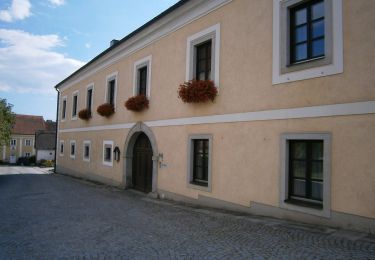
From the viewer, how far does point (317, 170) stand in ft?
22.2

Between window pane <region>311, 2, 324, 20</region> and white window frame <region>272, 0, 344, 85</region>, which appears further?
window pane <region>311, 2, 324, 20</region>

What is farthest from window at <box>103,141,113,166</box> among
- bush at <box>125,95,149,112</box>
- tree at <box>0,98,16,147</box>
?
tree at <box>0,98,16,147</box>

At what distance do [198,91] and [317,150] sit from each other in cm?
384

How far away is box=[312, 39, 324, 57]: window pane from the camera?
22.5 ft

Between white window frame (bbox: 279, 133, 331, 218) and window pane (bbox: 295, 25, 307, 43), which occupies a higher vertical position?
window pane (bbox: 295, 25, 307, 43)

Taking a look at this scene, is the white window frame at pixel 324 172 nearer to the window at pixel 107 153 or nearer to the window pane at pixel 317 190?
the window pane at pixel 317 190

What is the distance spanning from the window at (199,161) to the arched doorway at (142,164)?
3177 mm

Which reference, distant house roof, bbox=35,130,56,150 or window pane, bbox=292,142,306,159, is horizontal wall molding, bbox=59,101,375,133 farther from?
distant house roof, bbox=35,130,56,150

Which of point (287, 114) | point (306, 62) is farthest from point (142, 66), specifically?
point (306, 62)

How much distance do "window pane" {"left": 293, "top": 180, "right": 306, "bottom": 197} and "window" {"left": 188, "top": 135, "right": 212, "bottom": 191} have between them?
8.99ft

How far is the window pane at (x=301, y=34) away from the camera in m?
7.21

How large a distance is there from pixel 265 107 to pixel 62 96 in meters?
21.2

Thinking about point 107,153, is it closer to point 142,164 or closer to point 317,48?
point 142,164

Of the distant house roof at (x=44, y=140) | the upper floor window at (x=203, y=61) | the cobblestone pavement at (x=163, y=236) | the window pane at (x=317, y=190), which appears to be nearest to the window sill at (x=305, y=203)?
the window pane at (x=317, y=190)
